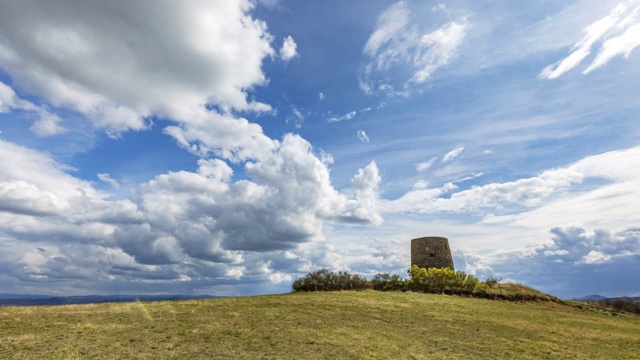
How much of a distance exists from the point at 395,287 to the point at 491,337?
17964 millimetres

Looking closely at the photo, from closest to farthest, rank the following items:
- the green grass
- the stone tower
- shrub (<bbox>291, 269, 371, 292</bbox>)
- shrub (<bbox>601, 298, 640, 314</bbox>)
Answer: the green grass, shrub (<bbox>291, 269, 371, 292</bbox>), shrub (<bbox>601, 298, 640, 314</bbox>), the stone tower

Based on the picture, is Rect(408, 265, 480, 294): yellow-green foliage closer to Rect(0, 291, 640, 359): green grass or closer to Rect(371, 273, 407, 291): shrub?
Rect(371, 273, 407, 291): shrub

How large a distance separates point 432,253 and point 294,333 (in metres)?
36.3

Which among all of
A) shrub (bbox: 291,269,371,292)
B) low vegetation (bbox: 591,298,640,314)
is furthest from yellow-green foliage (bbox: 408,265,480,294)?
low vegetation (bbox: 591,298,640,314)

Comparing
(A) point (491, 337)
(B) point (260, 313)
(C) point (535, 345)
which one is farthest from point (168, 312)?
(C) point (535, 345)

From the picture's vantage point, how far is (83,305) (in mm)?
19766

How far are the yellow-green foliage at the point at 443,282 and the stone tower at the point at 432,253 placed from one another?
10.0 metres

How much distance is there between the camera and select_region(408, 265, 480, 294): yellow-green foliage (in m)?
34.5

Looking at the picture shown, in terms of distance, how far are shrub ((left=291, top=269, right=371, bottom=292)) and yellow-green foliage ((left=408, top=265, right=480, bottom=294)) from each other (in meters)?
5.98

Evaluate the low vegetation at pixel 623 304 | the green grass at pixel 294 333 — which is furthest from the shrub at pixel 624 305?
the green grass at pixel 294 333

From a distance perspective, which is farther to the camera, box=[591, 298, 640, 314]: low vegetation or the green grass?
box=[591, 298, 640, 314]: low vegetation

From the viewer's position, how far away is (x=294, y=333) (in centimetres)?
1442

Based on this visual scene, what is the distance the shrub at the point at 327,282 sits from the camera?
30828 millimetres

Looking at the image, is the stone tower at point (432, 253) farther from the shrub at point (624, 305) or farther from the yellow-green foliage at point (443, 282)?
the shrub at point (624, 305)
